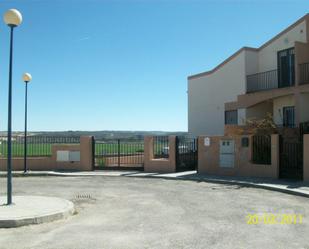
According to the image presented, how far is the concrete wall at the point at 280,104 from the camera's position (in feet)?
72.8

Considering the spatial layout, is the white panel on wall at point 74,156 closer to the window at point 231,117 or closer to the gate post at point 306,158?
the window at point 231,117

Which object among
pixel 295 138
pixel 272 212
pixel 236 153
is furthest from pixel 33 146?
pixel 272 212

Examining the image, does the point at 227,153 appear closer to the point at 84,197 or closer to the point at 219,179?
the point at 219,179

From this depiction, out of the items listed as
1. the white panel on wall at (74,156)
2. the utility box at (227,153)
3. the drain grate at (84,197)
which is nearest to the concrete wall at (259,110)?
the utility box at (227,153)

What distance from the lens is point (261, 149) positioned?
16.8 meters

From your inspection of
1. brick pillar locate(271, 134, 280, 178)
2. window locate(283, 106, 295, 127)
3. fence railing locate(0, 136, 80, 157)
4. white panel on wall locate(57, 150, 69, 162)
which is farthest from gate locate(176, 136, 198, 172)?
window locate(283, 106, 295, 127)

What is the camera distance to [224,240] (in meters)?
6.91

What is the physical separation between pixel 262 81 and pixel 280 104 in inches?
80.8

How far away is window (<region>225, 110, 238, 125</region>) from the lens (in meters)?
25.5

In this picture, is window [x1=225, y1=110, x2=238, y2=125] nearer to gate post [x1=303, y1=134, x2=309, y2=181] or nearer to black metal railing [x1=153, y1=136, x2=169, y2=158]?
black metal railing [x1=153, y1=136, x2=169, y2=158]

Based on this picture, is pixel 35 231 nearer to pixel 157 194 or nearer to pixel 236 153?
pixel 157 194

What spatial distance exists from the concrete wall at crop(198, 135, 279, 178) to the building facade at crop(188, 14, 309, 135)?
4.55 metres

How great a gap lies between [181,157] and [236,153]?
3.47 meters

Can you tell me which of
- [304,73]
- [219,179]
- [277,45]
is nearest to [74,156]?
[219,179]
